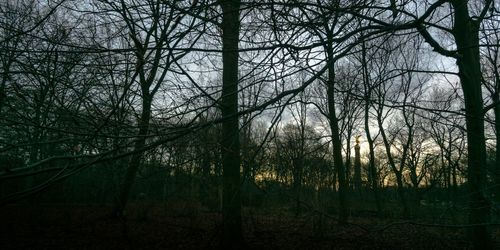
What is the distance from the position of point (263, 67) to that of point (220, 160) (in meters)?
0.69

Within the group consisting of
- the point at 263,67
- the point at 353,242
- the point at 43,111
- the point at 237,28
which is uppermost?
the point at 237,28

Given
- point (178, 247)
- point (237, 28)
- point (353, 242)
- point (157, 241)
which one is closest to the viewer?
point (237, 28)

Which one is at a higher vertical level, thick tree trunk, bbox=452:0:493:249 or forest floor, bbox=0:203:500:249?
thick tree trunk, bbox=452:0:493:249

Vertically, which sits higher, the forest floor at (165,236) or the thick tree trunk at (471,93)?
the thick tree trunk at (471,93)

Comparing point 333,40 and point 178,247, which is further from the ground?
point 333,40

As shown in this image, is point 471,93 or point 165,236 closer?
point 471,93

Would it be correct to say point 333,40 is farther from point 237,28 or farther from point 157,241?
point 157,241

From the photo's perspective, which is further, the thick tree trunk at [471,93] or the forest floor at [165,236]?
the forest floor at [165,236]

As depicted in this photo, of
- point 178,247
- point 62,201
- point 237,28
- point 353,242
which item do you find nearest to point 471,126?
point 237,28

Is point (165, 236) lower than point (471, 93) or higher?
lower

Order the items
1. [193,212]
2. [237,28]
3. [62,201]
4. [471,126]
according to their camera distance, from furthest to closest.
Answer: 1. [62,201]
2. [193,212]
3. [471,126]
4. [237,28]

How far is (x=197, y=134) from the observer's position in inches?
74.8

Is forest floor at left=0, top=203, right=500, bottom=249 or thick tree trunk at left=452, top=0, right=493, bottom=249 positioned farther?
forest floor at left=0, top=203, right=500, bottom=249

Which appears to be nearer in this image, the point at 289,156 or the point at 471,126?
the point at 289,156
